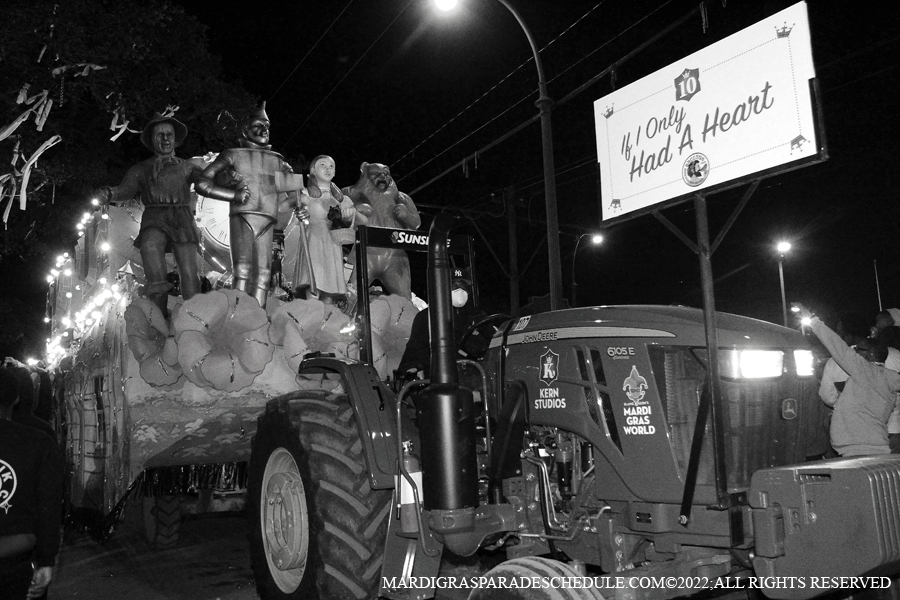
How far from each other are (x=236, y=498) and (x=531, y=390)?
13.5ft

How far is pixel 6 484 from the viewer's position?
→ 332 cm

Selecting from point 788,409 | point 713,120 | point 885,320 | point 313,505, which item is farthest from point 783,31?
point 885,320

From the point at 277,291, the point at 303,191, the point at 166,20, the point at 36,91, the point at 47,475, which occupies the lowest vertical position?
the point at 47,475

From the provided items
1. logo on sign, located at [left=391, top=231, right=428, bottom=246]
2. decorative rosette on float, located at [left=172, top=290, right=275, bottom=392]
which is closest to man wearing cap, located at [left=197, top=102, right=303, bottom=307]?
decorative rosette on float, located at [left=172, top=290, right=275, bottom=392]

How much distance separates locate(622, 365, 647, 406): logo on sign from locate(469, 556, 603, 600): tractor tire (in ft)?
2.96

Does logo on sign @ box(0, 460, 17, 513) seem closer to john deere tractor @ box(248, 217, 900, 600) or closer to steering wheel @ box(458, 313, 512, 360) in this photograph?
john deere tractor @ box(248, 217, 900, 600)

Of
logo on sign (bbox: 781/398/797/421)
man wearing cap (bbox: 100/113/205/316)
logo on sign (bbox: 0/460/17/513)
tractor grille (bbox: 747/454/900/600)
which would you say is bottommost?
tractor grille (bbox: 747/454/900/600)

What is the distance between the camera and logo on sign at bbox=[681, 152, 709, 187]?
11.9ft

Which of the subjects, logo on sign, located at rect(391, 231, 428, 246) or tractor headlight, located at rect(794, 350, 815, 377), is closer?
tractor headlight, located at rect(794, 350, 815, 377)

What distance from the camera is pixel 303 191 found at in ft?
26.8

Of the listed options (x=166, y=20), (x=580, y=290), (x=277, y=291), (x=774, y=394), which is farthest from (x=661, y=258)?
(x=774, y=394)

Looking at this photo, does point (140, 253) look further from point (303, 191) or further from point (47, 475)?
point (47, 475)

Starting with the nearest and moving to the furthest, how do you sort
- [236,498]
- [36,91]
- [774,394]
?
[774,394]
[236,498]
[36,91]

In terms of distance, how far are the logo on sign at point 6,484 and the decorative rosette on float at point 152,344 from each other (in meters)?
3.06
